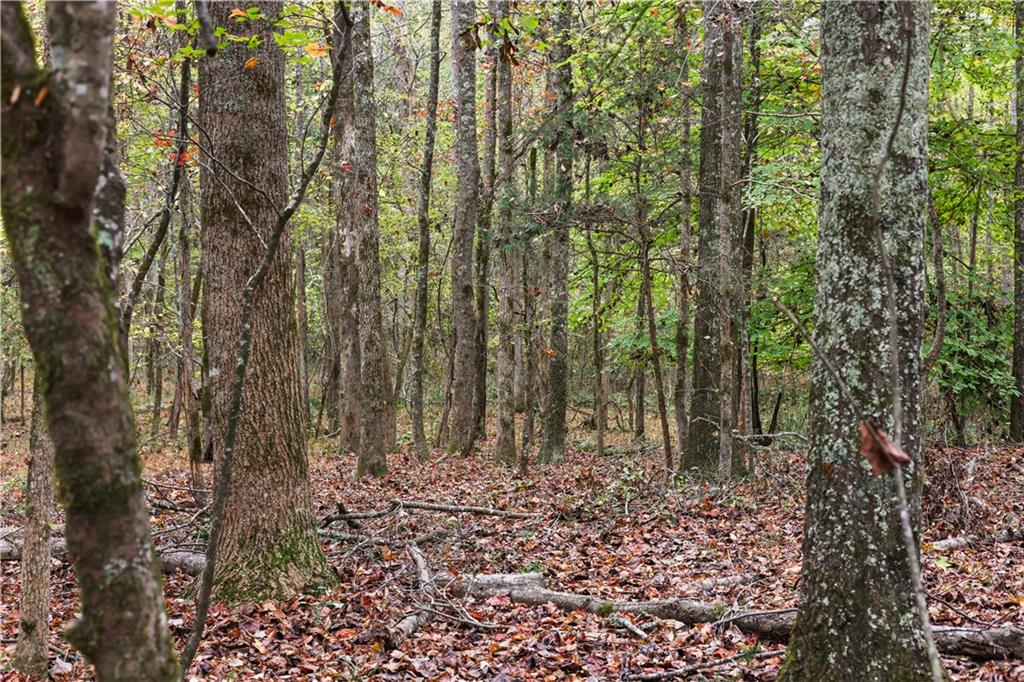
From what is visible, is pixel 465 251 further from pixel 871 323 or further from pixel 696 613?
pixel 871 323

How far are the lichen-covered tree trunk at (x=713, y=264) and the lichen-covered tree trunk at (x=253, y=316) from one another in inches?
228

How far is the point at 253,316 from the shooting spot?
615cm

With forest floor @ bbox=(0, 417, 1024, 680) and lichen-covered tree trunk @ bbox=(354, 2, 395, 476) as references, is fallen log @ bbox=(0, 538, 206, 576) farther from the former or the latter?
lichen-covered tree trunk @ bbox=(354, 2, 395, 476)

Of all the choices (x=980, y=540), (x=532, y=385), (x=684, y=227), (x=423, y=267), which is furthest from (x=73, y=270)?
(x=423, y=267)

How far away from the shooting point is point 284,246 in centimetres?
664

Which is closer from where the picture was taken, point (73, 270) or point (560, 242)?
point (73, 270)

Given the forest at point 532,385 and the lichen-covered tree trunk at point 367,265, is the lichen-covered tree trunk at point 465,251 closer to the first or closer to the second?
the forest at point 532,385

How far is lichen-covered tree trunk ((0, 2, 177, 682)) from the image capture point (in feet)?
5.62

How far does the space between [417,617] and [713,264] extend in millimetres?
6630

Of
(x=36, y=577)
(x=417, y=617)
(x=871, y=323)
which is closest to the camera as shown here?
(x=871, y=323)

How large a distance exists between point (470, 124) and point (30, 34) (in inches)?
557

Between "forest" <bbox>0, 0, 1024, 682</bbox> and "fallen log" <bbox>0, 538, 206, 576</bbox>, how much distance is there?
0.03m

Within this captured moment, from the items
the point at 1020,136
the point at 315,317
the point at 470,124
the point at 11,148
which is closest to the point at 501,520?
the point at 11,148

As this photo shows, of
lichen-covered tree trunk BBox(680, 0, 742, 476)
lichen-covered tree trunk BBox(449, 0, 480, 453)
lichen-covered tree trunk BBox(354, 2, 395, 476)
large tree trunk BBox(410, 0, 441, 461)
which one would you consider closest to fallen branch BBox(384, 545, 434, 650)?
lichen-covered tree trunk BBox(680, 0, 742, 476)
